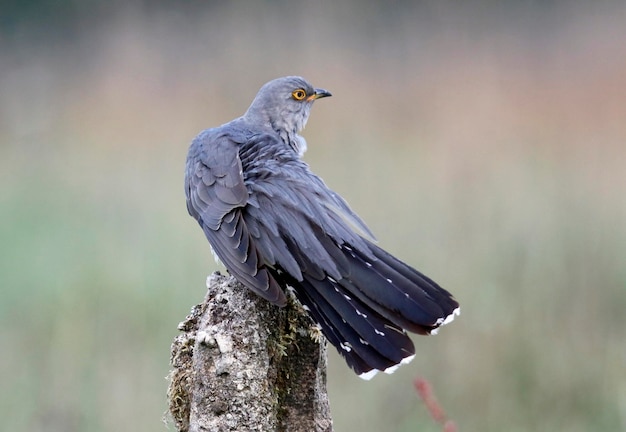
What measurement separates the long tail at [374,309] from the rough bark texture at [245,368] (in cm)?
8

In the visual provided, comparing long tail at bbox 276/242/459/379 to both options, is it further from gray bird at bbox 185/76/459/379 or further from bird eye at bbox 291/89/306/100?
bird eye at bbox 291/89/306/100

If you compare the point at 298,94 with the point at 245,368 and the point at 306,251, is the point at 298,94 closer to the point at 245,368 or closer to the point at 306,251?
the point at 306,251

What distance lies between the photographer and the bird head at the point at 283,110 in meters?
4.35

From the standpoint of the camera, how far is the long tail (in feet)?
8.70

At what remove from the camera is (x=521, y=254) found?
507 cm

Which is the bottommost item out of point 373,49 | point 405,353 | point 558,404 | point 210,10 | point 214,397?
point 214,397

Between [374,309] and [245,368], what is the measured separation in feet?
1.91

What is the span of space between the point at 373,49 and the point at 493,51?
39.4 inches

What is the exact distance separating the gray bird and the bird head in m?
0.43

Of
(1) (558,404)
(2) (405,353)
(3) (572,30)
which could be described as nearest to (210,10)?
(3) (572,30)

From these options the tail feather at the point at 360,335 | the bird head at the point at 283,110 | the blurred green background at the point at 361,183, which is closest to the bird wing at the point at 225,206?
the tail feather at the point at 360,335

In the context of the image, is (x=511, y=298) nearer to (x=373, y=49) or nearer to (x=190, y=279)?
(x=190, y=279)

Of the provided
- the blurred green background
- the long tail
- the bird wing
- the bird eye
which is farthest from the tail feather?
the blurred green background

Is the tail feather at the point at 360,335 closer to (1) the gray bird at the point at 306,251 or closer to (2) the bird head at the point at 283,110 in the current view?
(1) the gray bird at the point at 306,251
